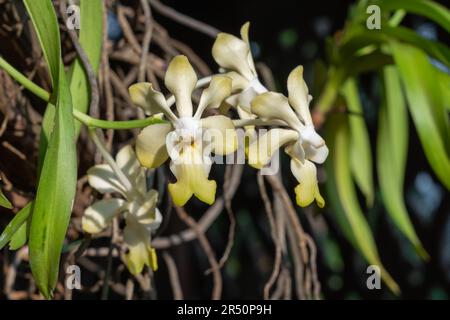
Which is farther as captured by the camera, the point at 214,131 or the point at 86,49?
the point at 86,49

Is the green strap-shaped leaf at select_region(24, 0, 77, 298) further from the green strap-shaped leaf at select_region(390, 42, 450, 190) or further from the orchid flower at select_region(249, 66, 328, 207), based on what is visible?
the green strap-shaped leaf at select_region(390, 42, 450, 190)

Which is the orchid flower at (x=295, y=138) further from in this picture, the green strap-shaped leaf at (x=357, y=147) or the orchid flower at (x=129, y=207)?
the green strap-shaped leaf at (x=357, y=147)

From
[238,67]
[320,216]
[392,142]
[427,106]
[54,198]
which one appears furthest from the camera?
[320,216]

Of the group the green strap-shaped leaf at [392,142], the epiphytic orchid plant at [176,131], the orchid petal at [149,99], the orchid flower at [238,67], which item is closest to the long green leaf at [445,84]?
the epiphytic orchid plant at [176,131]

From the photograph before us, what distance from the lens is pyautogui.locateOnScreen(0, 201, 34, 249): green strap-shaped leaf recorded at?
52cm

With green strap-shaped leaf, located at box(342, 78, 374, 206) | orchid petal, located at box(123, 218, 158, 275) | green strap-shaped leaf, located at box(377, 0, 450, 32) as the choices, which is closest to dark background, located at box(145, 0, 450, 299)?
green strap-shaped leaf, located at box(342, 78, 374, 206)

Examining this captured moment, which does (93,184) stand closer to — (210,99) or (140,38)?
(210,99)

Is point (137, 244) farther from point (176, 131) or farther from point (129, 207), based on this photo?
point (176, 131)

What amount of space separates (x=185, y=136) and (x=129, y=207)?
0.15m

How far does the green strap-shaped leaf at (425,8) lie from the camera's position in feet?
3.17

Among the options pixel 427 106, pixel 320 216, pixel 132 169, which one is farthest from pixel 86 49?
pixel 320 216

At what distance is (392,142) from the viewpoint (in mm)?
1113

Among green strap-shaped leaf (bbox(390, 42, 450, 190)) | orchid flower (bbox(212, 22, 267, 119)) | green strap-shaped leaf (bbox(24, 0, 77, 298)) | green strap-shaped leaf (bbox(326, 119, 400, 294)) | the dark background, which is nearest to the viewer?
green strap-shaped leaf (bbox(24, 0, 77, 298))

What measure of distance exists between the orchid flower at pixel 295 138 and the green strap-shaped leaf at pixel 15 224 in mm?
182
